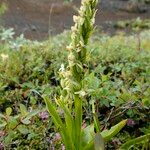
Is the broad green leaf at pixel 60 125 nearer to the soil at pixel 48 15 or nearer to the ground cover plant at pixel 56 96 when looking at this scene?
the ground cover plant at pixel 56 96

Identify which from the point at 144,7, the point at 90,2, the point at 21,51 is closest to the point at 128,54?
the point at 21,51

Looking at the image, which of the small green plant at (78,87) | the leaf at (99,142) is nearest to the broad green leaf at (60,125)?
the small green plant at (78,87)

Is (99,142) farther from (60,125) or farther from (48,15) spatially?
(48,15)

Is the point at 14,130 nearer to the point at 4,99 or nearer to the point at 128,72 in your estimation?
the point at 4,99

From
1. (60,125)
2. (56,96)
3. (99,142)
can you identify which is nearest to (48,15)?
(56,96)

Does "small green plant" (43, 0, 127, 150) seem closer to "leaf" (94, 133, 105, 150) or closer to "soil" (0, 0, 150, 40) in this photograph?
"leaf" (94, 133, 105, 150)

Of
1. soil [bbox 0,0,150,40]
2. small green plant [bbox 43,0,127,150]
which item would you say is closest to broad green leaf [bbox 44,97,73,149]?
small green plant [bbox 43,0,127,150]
